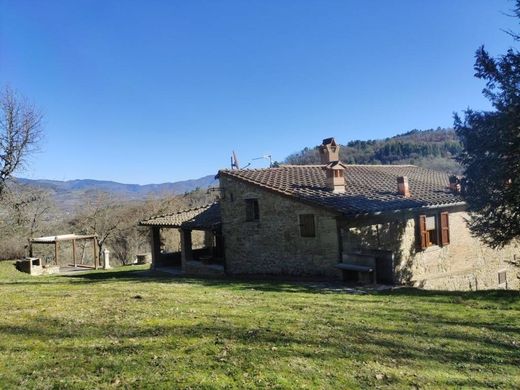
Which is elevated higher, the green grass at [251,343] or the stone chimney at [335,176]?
the stone chimney at [335,176]

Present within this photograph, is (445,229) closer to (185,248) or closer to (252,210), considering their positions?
(252,210)

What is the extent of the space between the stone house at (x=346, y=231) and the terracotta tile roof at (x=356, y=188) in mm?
48

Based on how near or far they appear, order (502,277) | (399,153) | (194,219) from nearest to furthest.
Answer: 1. (502,277)
2. (194,219)
3. (399,153)

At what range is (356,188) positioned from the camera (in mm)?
17703

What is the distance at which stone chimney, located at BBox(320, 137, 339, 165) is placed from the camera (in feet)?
69.2

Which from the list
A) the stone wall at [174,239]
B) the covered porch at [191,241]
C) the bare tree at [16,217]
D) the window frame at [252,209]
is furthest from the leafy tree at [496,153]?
the stone wall at [174,239]

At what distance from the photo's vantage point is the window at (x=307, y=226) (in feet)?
49.3

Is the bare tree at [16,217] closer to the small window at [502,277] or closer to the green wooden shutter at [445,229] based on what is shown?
the green wooden shutter at [445,229]

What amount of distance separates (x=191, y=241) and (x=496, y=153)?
14.2m

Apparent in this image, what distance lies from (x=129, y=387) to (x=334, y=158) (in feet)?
60.1

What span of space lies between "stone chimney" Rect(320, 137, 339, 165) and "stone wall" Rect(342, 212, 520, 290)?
6.14 metres

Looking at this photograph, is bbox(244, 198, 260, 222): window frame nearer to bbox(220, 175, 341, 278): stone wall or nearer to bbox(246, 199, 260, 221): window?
bbox(246, 199, 260, 221): window

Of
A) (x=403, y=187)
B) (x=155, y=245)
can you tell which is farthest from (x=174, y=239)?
(x=403, y=187)

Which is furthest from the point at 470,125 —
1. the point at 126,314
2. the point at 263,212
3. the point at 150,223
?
the point at 150,223
